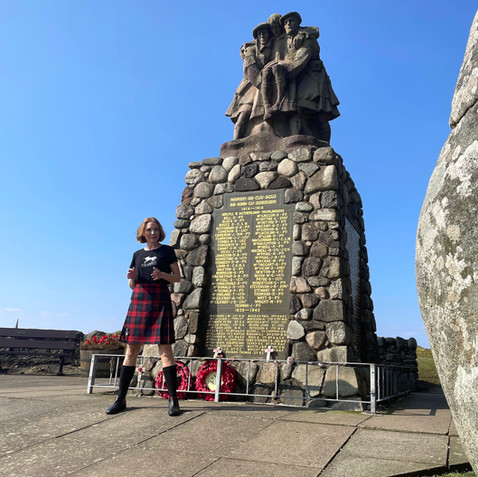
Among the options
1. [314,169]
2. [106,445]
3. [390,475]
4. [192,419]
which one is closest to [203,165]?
[314,169]

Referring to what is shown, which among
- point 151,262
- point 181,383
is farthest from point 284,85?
point 181,383

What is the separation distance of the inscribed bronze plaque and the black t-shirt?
1848 millimetres

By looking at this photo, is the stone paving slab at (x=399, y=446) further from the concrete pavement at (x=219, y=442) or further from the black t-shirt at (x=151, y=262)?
the black t-shirt at (x=151, y=262)

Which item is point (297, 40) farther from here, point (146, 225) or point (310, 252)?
point (146, 225)

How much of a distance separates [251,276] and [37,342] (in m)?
6.72

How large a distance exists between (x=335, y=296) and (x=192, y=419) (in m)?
2.55

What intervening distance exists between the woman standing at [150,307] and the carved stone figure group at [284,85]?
3.49 metres

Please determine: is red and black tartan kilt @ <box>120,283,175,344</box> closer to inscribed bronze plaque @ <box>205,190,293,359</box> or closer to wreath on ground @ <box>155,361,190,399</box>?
wreath on ground @ <box>155,361,190,399</box>

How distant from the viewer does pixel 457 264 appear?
1266mm

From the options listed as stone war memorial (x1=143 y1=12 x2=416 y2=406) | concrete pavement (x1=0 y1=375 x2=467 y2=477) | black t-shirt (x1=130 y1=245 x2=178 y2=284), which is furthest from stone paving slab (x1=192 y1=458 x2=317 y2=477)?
stone war memorial (x1=143 y1=12 x2=416 y2=406)

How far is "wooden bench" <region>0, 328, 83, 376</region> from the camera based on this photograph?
Answer: 32.8 feet

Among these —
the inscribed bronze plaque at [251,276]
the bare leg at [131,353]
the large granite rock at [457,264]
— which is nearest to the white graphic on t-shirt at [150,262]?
the bare leg at [131,353]

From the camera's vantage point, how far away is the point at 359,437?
10.2 feet

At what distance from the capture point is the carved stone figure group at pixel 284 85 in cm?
695
